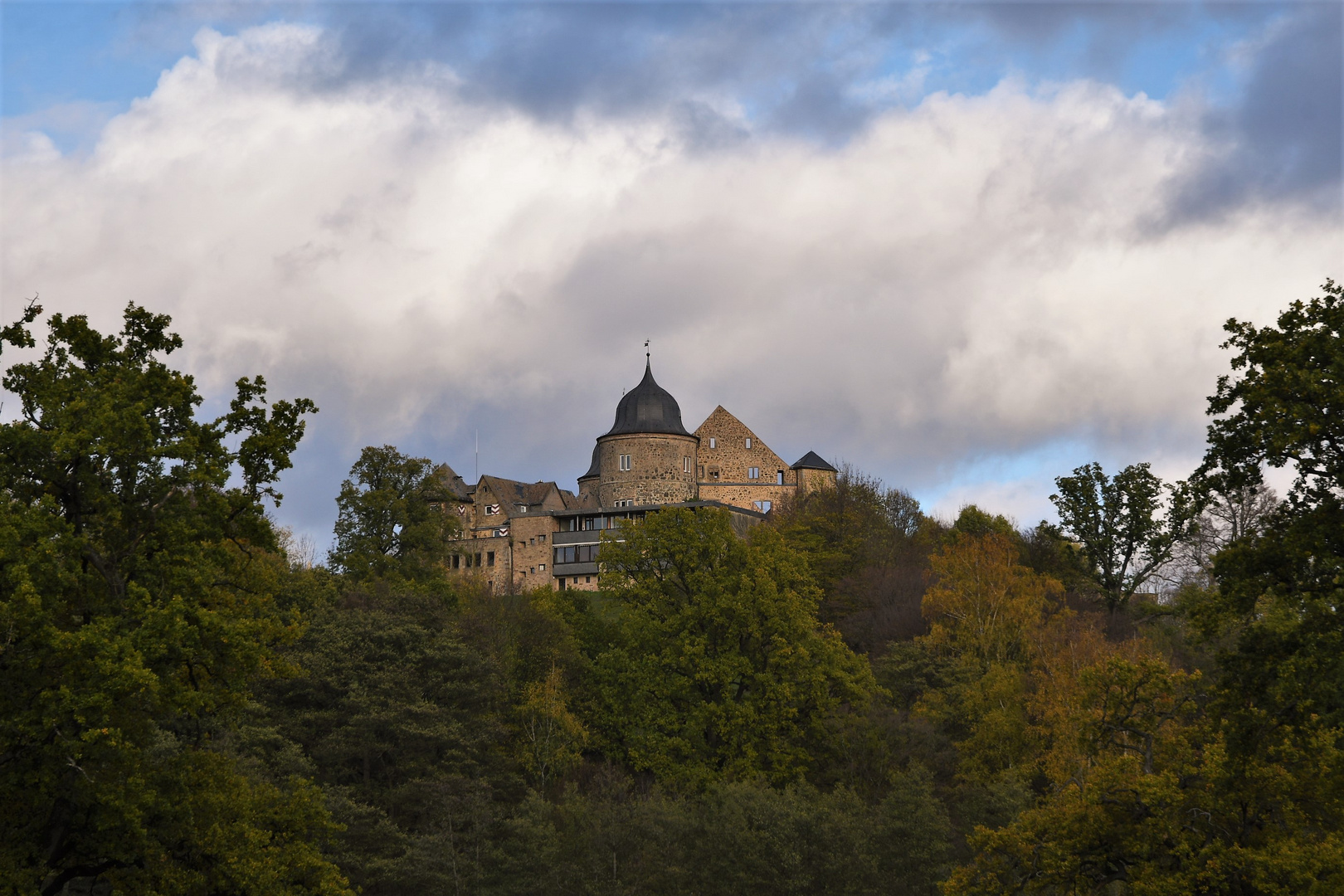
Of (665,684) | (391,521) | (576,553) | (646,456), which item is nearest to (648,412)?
(646,456)

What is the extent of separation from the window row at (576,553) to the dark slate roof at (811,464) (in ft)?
51.8

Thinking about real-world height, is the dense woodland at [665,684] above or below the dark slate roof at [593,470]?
below

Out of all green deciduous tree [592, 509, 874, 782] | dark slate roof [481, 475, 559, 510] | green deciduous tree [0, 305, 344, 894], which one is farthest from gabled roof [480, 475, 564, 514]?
green deciduous tree [0, 305, 344, 894]

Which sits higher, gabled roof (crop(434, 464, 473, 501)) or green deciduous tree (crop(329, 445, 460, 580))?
gabled roof (crop(434, 464, 473, 501))

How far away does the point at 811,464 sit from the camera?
102375 millimetres

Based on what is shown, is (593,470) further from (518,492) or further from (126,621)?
(126,621)

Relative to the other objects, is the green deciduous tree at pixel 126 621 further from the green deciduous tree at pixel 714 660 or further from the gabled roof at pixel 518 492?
the gabled roof at pixel 518 492

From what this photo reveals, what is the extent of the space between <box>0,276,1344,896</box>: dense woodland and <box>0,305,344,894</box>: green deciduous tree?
65mm

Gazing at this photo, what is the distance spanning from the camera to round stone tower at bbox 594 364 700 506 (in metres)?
96.8

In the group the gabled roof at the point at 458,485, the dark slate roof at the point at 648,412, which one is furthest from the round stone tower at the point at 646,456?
the gabled roof at the point at 458,485

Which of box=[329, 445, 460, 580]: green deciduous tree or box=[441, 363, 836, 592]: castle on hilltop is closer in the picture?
box=[329, 445, 460, 580]: green deciduous tree

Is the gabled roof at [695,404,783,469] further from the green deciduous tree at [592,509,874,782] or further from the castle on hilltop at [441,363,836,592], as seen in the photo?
the green deciduous tree at [592,509,874,782]

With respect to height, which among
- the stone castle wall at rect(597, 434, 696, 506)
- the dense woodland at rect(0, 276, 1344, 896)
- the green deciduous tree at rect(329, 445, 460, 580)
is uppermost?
the stone castle wall at rect(597, 434, 696, 506)

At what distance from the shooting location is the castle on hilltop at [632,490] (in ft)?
315
